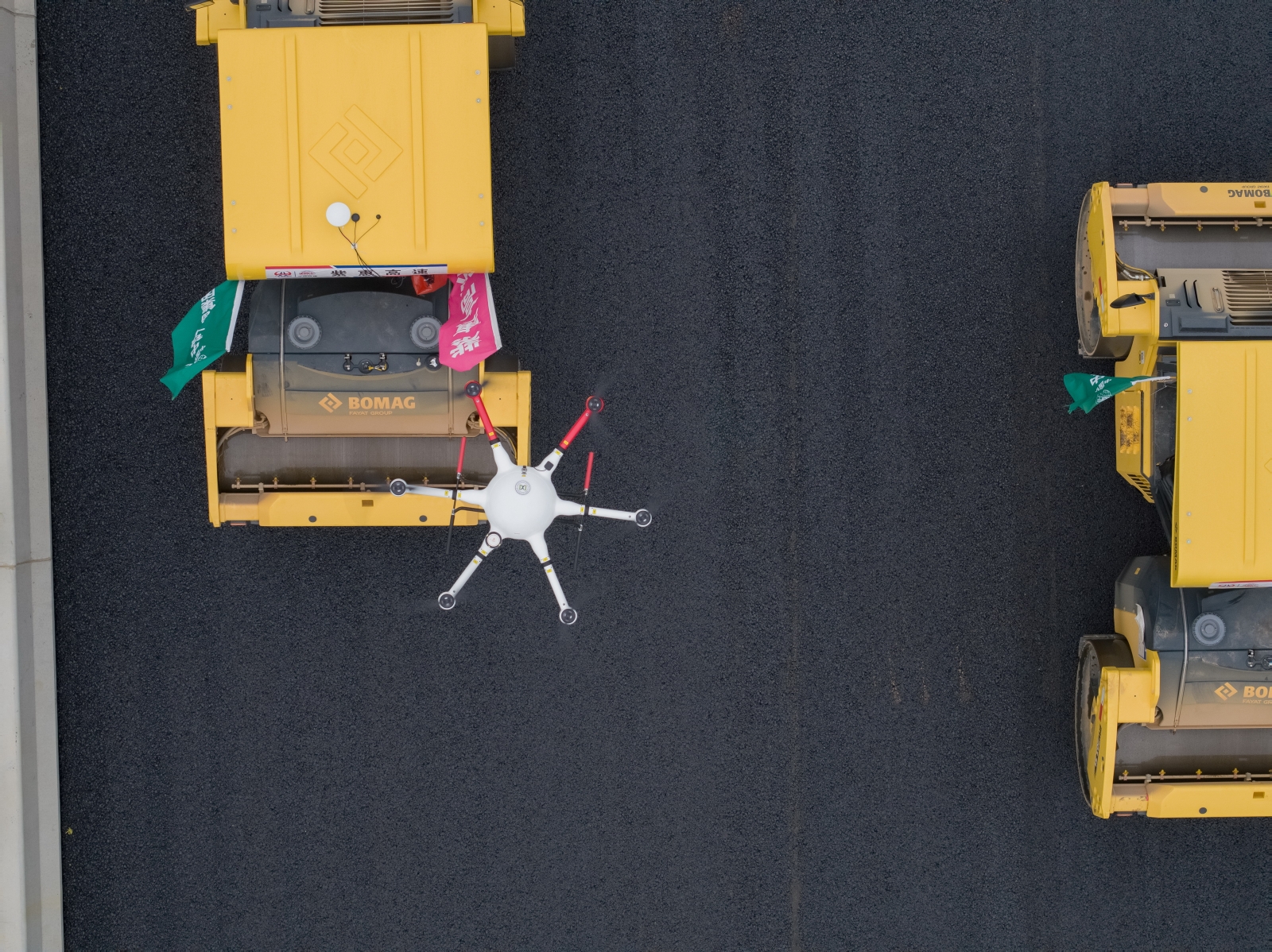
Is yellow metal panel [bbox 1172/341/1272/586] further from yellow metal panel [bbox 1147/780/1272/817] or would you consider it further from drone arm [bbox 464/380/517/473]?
drone arm [bbox 464/380/517/473]

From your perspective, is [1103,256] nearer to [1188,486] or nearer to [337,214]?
[1188,486]

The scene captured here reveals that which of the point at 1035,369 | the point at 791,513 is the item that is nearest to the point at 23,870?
the point at 791,513

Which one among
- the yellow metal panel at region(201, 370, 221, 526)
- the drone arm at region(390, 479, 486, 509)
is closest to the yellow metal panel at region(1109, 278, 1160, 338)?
the drone arm at region(390, 479, 486, 509)

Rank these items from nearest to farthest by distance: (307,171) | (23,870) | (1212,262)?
(307,171) < (1212,262) < (23,870)

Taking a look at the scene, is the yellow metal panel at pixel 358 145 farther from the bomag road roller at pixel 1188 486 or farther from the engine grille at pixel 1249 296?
the engine grille at pixel 1249 296

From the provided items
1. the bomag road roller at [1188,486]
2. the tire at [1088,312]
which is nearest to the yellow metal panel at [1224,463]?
the bomag road roller at [1188,486]

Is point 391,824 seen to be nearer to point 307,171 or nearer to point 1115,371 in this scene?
point 307,171
